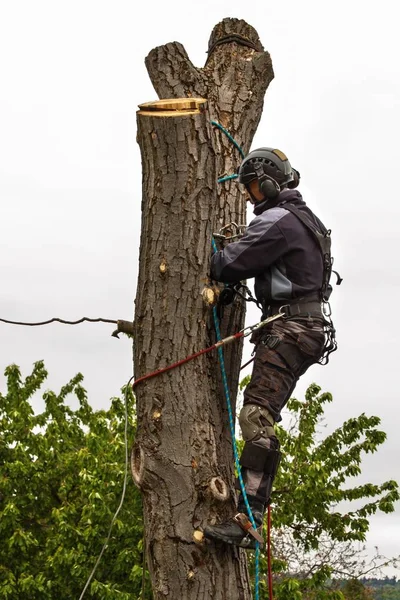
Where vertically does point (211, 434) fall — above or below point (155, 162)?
below

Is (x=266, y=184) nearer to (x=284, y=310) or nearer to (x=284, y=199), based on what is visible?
(x=284, y=199)

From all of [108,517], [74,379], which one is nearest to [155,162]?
[108,517]

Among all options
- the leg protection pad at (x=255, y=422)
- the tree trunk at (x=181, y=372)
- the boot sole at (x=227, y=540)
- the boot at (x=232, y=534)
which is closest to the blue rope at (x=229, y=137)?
the tree trunk at (x=181, y=372)

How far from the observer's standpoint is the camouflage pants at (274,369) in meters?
4.64

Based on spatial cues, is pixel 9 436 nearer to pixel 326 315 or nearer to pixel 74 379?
pixel 74 379

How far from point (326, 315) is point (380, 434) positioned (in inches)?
466

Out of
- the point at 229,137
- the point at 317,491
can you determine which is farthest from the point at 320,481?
the point at 229,137

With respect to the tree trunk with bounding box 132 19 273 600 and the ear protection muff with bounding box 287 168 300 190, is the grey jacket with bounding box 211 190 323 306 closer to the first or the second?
the tree trunk with bounding box 132 19 273 600

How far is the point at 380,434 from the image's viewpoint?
16.4 metres

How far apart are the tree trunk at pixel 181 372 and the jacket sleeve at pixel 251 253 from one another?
0.13m

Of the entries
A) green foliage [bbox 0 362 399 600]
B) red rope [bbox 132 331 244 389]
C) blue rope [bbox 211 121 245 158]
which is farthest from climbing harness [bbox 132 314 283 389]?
green foliage [bbox 0 362 399 600]

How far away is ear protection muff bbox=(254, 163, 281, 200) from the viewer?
199 inches

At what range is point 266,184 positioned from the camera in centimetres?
507

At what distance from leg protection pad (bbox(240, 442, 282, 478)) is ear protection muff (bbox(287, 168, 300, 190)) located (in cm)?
161
